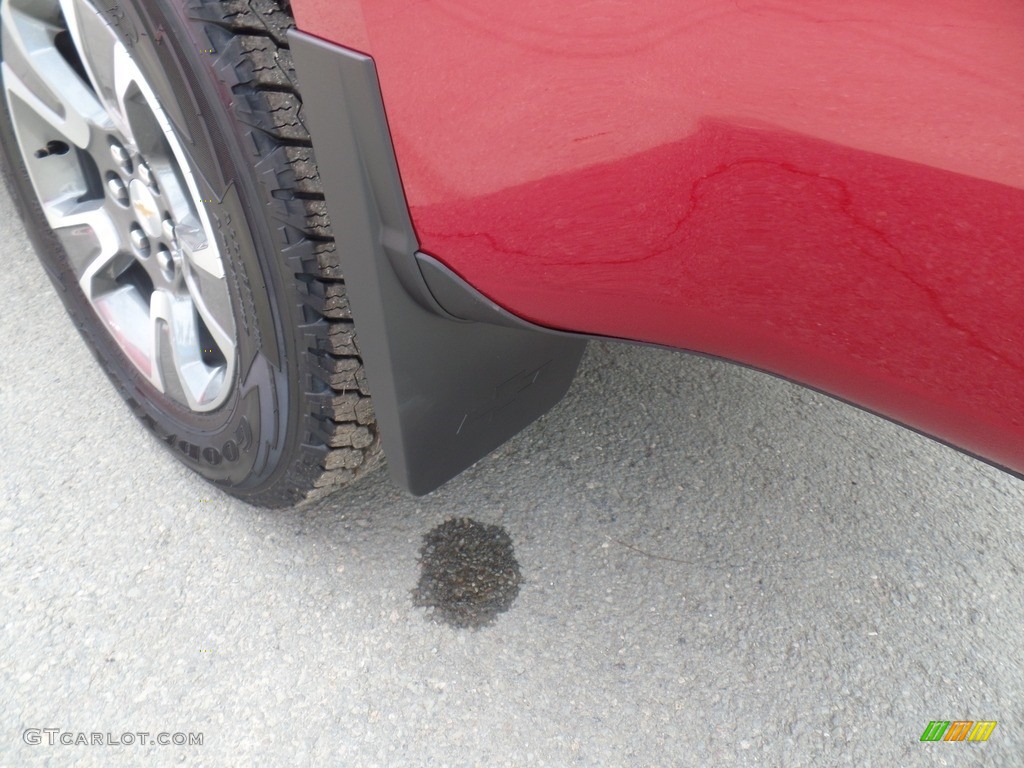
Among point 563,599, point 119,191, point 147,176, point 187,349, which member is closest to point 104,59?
point 147,176

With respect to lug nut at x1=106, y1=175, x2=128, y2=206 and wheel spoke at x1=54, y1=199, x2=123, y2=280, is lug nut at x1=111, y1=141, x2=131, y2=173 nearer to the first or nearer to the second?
lug nut at x1=106, y1=175, x2=128, y2=206

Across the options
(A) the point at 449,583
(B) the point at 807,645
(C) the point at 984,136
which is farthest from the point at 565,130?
(B) the point at 807,645

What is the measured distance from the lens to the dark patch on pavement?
4.34 feet

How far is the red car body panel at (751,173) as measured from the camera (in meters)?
0.58

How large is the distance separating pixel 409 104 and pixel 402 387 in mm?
384

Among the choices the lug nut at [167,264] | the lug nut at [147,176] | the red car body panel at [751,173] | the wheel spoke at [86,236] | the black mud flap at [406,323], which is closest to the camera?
the red car body panel at [751,173]

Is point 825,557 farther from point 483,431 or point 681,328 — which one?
point 681,328

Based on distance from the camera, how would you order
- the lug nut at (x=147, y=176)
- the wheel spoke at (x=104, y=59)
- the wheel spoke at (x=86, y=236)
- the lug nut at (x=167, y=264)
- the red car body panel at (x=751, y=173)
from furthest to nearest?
1. the wheel spoke at (x=86, y=236)
2. the lug nut at (x=167, y=264)
3. the lug nut at (x=147, y=176)
4. the wheel spoke at (x=104, y=59)
5. the red car body panel at (x=751, y=173)

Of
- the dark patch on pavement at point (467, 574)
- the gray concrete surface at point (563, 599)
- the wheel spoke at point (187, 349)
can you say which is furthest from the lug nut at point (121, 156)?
the dark patch on pavement at point (467, 574)

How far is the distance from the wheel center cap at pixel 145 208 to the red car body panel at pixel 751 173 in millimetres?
557

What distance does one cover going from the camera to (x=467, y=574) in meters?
1.38

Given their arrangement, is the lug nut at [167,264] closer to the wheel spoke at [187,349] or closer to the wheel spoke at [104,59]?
A: the wheel spoke at [187,349]

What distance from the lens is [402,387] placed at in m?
1.06

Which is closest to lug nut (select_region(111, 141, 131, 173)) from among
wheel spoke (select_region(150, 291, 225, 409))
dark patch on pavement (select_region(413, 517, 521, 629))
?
wheel spoke (select_region(150, 291, 225, 409))
